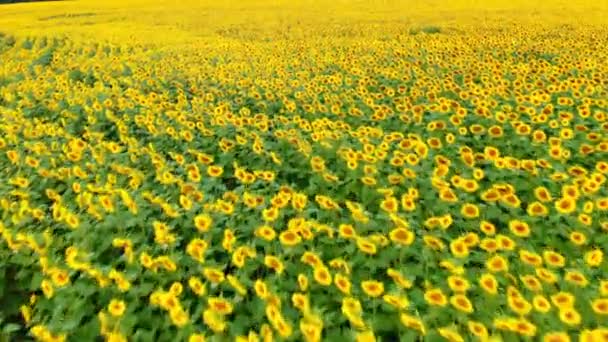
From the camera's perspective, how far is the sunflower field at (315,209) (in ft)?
8.50

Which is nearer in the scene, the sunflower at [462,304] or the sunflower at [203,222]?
the sunflower at [462,304]

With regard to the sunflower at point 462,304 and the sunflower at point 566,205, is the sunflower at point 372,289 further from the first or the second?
the sunflower at point 566,205

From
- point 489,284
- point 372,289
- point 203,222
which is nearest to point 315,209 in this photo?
point 203,222

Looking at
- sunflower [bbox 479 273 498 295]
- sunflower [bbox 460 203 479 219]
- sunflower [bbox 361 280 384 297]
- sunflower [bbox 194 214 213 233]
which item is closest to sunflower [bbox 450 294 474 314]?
sunflower [bbox 479 273 498 295]

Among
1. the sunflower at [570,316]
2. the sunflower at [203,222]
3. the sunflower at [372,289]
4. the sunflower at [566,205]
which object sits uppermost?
the sunflower at [203,222]

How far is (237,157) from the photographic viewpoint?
513cm

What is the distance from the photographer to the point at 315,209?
353 centimetres

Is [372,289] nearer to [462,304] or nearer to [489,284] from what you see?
[462,304]

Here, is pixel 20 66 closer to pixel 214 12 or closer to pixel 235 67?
pixel 235 67

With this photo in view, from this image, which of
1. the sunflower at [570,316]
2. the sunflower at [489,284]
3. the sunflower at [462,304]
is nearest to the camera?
the sunflower at [570,316]

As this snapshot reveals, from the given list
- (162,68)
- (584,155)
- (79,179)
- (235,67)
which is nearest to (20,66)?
(162,68)

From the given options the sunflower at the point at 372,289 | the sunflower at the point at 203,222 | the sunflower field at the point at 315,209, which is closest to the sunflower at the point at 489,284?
the sunflower field at the point at 315,209

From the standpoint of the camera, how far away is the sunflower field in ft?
8.50

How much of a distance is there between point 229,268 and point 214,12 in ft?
58.0
